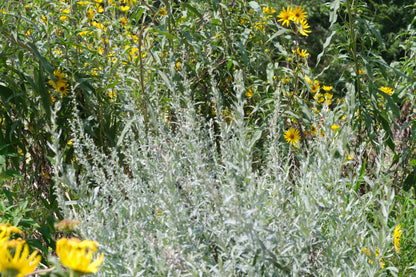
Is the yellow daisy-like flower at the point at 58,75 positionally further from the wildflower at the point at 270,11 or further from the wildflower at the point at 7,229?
the wildflower at the point at 7,229

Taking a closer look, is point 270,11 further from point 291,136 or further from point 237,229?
point 237,229

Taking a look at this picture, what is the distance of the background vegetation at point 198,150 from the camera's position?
1328mm

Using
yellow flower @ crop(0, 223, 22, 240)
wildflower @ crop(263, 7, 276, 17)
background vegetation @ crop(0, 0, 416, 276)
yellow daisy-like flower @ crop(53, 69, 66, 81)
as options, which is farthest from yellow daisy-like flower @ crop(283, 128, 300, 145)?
yellow flower @ crop(0, 223, 22, 240)

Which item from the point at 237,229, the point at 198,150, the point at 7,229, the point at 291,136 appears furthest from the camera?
the point at 291,136

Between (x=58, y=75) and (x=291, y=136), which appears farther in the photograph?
(x=291, y=136)

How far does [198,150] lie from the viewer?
4.67 feet

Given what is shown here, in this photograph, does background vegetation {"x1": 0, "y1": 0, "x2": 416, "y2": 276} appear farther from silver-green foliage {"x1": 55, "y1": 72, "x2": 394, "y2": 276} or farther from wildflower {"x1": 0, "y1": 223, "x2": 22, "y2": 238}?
wildflower {"x1": 0, "y1": 223, "x2": 22, "y2": 238}

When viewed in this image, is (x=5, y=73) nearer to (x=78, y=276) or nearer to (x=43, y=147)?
(x=43, y=147)

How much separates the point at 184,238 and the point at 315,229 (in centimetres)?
40

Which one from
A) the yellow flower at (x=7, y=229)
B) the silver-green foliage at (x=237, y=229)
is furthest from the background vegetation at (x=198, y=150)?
the yellow flower at (x=7, y=229)

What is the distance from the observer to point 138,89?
8.52 ft

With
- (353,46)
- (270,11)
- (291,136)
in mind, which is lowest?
(291,136)

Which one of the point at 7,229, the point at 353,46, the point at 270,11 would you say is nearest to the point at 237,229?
the point at 7,229

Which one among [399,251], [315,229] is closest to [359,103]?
[399,251]
